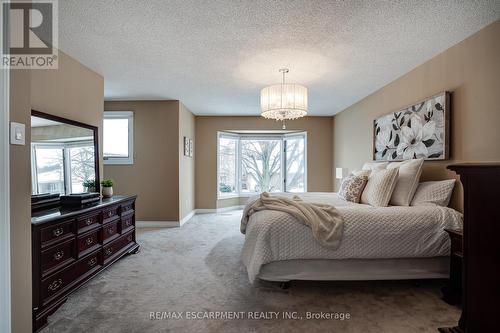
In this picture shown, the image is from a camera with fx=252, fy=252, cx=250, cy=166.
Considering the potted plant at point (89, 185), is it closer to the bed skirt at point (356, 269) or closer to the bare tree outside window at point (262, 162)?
the bed skirt at point (356, 269)

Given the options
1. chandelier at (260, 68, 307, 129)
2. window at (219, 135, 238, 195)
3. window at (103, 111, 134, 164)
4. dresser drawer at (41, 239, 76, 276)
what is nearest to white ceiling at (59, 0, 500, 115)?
chandelier at (260, 68, 307, 129)

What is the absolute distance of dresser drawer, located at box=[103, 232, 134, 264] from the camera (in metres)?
2.72

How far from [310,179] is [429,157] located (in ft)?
11.2

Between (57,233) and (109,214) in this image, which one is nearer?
(57,233)

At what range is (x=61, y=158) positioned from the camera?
8.33ft

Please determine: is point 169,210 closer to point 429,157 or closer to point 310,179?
point 310,179

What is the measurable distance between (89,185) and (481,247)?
3.57 meters

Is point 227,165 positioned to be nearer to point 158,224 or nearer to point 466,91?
point 158,224

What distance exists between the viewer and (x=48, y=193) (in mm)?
2377

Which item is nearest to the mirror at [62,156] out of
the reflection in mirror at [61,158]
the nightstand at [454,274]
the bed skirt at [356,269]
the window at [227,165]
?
the reflection in mirror at [61,158]

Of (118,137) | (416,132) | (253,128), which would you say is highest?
(253,128)

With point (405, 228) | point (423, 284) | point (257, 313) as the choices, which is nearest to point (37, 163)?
point (257, 313)

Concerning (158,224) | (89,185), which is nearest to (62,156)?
(89,185)

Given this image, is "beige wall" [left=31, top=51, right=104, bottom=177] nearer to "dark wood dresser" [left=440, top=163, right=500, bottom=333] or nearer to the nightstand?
"dark wood dresser" [left=440, top=163, right=500, bottom=333]
